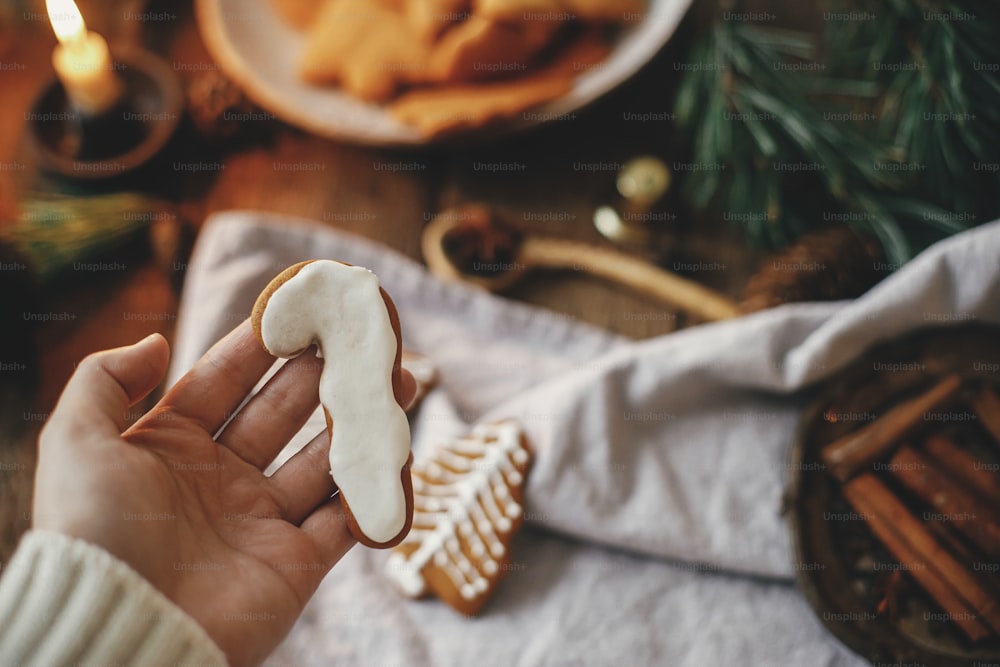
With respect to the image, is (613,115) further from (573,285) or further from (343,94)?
(343,94)

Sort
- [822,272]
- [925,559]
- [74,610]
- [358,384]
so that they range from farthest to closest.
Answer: [822,272]
[925,559]
[358,384]
[74,610]

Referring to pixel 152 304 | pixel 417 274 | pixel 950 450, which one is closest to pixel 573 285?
pixel 417 274

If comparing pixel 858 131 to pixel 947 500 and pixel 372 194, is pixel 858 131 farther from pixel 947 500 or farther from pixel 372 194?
pixel 372 194

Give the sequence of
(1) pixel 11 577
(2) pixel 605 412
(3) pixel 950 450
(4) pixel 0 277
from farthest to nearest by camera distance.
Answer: (4) pixel 0 277, (2) pixel 605 412, (3) pixel 950 450, (1) pixel 11 577

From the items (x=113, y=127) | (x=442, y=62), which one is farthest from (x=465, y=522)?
(x=113, y=127)

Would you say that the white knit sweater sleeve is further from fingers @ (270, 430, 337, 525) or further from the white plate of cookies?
the white plate of cookies

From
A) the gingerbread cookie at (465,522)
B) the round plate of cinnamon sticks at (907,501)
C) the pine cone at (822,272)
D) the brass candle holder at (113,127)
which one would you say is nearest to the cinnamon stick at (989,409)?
the round plate of cinnamon sticks at (907,501)

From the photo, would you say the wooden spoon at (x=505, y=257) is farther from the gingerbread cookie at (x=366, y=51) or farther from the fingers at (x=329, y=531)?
the fingers at (x=329, y=531)
